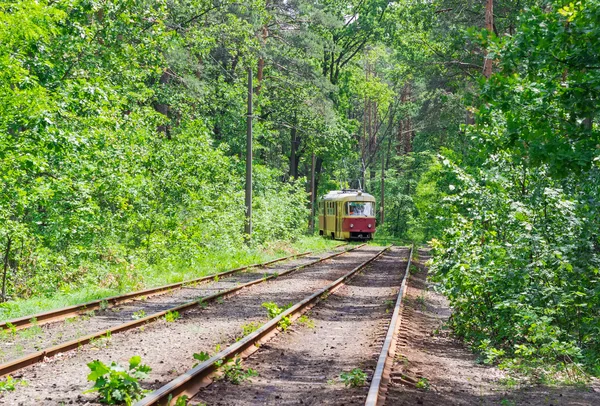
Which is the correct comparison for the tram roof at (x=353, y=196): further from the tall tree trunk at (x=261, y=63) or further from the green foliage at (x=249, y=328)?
the green foliage at (x=249, y=328)

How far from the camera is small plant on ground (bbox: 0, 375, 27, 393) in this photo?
652 cm

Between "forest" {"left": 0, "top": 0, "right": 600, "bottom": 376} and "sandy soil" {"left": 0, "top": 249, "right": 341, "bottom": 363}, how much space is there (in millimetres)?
1432

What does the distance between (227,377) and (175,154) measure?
1733 cm

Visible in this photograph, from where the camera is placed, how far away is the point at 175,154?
23.9 meters

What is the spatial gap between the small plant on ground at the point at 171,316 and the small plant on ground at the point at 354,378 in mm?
4714

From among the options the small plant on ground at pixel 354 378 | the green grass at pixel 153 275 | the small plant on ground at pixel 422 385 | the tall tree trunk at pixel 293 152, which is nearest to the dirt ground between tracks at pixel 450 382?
the small plant on ground at pixel 422 385

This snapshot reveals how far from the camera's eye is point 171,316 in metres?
11.5

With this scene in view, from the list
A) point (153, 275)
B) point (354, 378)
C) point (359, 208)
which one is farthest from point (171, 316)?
point (359, 208)

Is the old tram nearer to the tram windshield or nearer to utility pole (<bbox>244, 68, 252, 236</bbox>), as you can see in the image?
the tram windshield

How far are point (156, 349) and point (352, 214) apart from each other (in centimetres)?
3402

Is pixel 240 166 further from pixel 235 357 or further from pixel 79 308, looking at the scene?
pixel 235 357

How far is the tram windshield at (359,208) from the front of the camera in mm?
42281

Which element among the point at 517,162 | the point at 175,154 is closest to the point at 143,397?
the point at 517,162

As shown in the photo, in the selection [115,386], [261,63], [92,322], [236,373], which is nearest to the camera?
[115,386]
